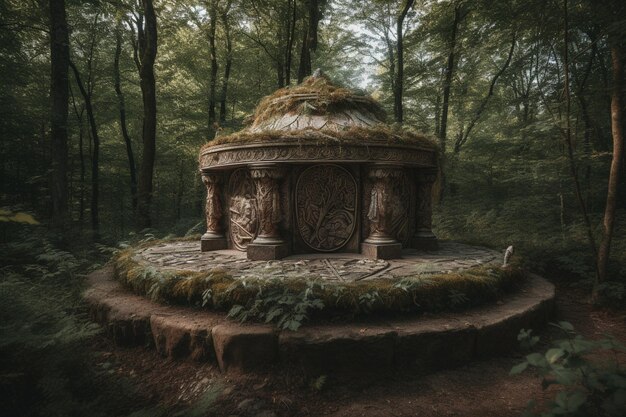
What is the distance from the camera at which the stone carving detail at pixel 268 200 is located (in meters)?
5.33

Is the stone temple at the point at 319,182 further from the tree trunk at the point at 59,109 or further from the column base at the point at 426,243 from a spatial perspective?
the tree trunk at the point at 59,109

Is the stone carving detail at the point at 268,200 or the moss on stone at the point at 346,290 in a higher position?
the stone carving detail at the point at 268,200

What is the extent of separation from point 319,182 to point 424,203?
235cm

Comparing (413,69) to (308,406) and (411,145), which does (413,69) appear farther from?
(308,406)

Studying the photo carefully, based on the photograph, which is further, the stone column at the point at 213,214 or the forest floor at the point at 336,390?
the stone column at the point at 213,214

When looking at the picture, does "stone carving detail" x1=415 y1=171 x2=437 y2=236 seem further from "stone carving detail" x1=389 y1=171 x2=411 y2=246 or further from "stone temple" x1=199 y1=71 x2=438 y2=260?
"stone carving detail" x1=389 y1=171 x2=411 y2=246

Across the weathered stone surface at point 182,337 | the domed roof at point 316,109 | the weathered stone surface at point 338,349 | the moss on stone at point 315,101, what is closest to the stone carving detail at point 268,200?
the domed roof at point 316,109

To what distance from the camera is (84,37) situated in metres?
15.4

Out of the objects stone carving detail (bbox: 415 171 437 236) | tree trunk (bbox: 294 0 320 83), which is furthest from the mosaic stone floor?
tree trunk (bbox: 294 0 320 83)

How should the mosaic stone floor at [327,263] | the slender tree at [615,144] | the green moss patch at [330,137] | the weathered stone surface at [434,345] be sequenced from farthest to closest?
1. the green moss patch at [330,137]
2. the slender tree at [615,144]
3. the mosaic stone floor at [327,263]
4. the weathered stone surface at [434,345]

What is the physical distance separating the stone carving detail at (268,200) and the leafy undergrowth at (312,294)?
4.61 ft

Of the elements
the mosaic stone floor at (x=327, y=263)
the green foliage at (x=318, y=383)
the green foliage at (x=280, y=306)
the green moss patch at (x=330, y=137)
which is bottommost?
the green foliage at (x=318, y=383)

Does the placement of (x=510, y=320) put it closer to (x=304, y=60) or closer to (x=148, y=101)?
(x=304, y=60)

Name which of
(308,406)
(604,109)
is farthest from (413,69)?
(308,406)
